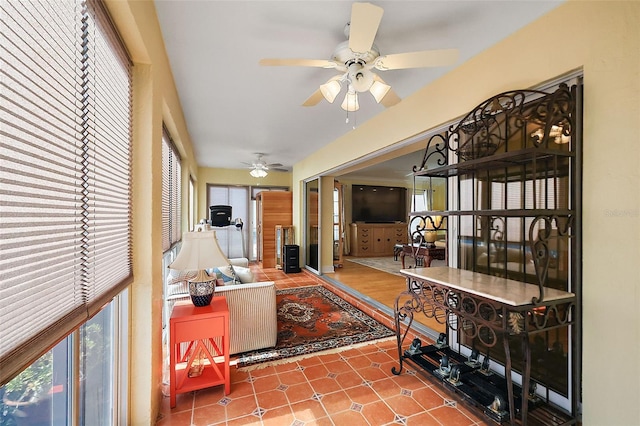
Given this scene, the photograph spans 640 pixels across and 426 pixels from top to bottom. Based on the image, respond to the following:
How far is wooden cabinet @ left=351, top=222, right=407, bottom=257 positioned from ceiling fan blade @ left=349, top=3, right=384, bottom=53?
22.8 ft

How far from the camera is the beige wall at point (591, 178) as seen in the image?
1381mm

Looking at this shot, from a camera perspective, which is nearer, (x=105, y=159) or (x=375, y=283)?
(x=105, y=159)

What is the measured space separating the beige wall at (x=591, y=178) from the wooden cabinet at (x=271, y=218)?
4820 mm

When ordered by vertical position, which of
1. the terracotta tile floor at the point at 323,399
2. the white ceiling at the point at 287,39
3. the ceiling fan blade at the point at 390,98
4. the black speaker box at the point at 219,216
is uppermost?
the white ceiling at the point at 287,39

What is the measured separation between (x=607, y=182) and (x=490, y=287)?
0.81 meters

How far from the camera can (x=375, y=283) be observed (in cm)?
494

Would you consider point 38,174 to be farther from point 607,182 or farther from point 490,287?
point 607,182

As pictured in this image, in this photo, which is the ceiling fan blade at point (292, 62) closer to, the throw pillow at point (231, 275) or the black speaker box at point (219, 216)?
the throw pillow at point (231, 275)

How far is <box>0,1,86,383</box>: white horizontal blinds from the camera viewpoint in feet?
2.20

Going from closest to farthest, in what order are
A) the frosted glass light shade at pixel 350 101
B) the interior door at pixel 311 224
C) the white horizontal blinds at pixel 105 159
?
the white horizontal blinds at pixel 105 159 → the frosted glass light shade at pixel 350 101 → the interior door at pixel 311 224

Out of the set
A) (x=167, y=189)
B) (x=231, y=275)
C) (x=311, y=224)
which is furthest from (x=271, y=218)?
(x=167, y=189)

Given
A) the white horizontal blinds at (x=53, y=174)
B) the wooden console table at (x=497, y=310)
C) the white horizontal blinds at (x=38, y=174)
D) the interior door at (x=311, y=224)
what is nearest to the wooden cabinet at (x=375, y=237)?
the interior door at (x=311, y=224)

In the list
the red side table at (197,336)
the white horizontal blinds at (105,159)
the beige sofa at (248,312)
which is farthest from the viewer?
the beige sofa at (248,312)

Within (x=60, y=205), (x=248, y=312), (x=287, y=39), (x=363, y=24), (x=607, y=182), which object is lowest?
(x=248, y=312)
